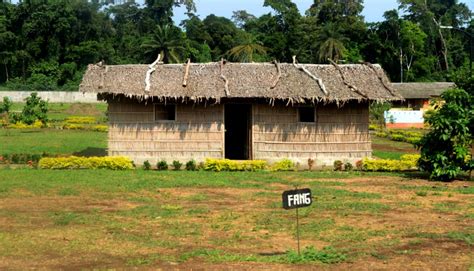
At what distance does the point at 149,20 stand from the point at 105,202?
3377 inches

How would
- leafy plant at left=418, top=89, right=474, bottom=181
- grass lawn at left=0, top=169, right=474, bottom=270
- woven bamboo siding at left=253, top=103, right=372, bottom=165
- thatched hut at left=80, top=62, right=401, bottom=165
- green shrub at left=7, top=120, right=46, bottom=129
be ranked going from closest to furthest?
1. grass lawn at left=0, top=169, right=474, bottom=270
2. leafy plant at left=418, top=89, right=474, bottom=181
3. thatched hut at left=80, top=62, right=401, bottom=165
4. woven bamboo siding at left=253, top=103, right=372, bottom=165
5. green shrub at left=7, top=120, right=46, bottom=129

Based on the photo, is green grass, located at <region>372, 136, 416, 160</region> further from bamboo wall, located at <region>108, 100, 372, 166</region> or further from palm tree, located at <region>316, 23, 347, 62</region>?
palm tree, located at <region>316, 23, 347, 62</region>

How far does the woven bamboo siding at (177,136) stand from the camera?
2308 cm

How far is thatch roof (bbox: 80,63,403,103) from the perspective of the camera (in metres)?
22.5

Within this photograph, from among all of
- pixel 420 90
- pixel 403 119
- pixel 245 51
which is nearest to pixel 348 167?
pixel 403 119

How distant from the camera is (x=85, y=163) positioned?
21828 mm

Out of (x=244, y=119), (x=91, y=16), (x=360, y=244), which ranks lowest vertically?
(x=360, y=244)

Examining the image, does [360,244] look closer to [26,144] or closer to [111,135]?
[111,135]

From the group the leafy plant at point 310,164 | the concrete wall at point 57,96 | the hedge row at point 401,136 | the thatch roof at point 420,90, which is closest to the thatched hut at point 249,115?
the leafy plant at point 310,164

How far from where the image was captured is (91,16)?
86.9 meters

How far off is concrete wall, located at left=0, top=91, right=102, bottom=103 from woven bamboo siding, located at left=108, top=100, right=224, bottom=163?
42.7m

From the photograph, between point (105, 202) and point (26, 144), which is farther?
point (26, 144)

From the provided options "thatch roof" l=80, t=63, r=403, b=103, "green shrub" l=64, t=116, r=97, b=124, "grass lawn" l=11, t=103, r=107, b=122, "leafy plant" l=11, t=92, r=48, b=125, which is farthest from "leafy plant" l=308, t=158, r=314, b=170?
"grass lawn" l=11, t=103, r=107, b=122

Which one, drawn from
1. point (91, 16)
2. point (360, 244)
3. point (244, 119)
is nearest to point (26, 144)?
point (244, 119)
